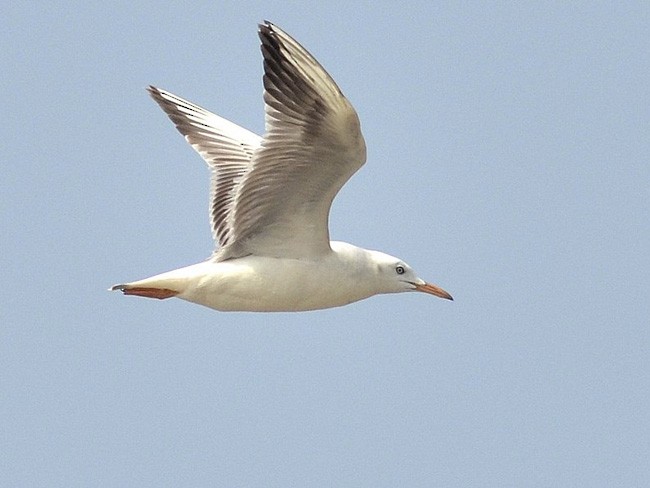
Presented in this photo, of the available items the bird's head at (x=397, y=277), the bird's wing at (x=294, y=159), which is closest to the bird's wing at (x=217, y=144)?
the bird's wing at (x=294, y=159)

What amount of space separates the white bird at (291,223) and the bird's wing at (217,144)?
0.49 ft

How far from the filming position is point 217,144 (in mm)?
14695

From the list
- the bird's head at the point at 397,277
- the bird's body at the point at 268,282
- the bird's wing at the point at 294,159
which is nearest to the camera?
the bird's wing at the point at 294,159

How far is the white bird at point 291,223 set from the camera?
1191cm

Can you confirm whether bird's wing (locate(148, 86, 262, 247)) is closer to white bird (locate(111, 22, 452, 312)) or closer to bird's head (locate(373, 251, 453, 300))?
white bird (locate(111, 22, 452, 312))

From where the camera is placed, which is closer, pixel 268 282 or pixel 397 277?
pixel 268 282

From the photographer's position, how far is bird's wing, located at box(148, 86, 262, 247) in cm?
1395

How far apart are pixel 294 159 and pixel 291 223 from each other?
703mm

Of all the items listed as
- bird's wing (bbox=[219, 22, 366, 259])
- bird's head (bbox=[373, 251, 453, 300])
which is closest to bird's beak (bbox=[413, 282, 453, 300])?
bird's head (bbox=[373, 251, 453, 300])

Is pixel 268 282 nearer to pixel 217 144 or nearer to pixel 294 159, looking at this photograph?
pixel 294 159

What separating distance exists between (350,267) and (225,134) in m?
2.37

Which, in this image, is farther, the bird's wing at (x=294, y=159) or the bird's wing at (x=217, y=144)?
the bird's wing at (x=217, y=144)

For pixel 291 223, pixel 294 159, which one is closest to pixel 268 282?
pixel 291 223

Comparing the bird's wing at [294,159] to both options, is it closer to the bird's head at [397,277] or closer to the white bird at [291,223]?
the white bird at [291,223]
